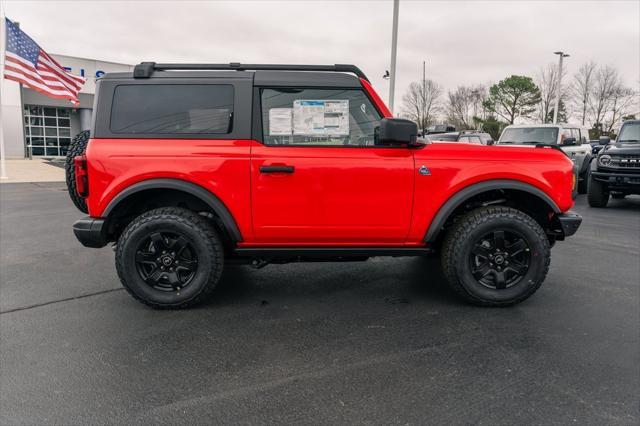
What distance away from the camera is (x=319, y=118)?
142 inches

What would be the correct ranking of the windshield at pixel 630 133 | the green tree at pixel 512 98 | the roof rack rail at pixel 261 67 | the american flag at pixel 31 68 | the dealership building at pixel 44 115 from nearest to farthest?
the roof rack rail at pixel 261 67
the windshield at pixel 630 133
the american flag at pixel 31 68
the dealership building at pixel 44 115
the green tree at pixel 512 98

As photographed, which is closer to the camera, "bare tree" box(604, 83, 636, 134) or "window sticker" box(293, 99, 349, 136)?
"window sticker" box(293, 99, 349, 136)

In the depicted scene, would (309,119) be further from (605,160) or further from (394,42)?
(394,42)

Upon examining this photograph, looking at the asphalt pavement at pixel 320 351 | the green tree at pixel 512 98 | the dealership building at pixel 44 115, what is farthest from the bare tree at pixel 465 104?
the asphalt pavement at pixel 320 351

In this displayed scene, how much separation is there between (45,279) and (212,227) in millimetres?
2053

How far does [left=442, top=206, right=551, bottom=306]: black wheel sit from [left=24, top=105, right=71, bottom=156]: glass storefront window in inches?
1151

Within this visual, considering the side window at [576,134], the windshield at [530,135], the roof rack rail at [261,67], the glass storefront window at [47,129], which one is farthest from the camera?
the glass storefront window at [47,129]

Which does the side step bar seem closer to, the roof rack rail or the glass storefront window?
the roof rack rail

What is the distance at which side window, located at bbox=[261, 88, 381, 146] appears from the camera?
3.60m

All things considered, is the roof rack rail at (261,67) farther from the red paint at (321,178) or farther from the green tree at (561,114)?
the green tree at (561,114)

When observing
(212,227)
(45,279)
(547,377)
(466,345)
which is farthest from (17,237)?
(547,377)

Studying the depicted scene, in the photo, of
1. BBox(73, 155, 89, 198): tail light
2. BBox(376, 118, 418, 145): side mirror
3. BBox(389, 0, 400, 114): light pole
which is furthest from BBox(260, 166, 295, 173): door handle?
BBox(389, 0, 400, 114): light pole

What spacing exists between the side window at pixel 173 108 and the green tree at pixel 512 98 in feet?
193

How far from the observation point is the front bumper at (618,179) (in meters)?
9.02
